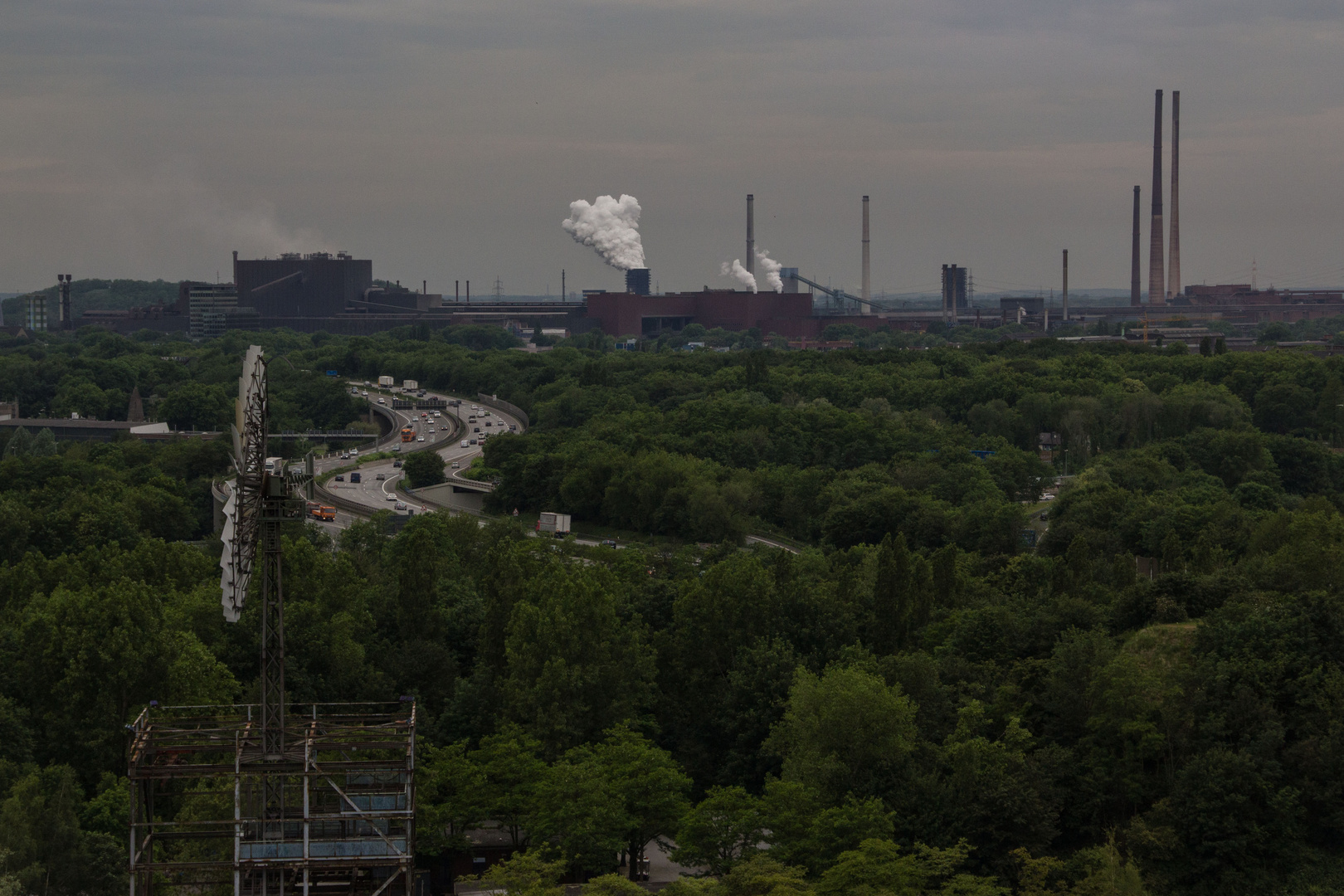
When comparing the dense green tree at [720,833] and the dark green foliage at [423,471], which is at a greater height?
the dark green foliage at [423,471]

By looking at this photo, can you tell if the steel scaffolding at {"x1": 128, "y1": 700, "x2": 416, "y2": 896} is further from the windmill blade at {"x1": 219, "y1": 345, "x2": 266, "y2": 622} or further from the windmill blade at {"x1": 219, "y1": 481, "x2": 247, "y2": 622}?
the windmill blade at {"x1": 219, "y1": 345, "x2": 266, "y2": 622}

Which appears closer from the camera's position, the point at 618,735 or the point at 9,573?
the point at 618,735

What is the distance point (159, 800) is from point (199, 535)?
46.8 metres

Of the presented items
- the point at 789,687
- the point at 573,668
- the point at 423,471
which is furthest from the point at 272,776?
the point at 423,471

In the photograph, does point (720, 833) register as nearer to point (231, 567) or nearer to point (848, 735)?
point (848, 735)

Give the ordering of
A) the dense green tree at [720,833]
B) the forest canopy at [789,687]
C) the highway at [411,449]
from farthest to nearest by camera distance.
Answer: the highway at [411,449]
the forest canopy at [789,687]
the dense green tree at [720,833]

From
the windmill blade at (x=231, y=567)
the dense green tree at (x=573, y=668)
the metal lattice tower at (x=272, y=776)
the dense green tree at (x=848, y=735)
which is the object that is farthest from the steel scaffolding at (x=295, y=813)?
the dense green tree at (x=573, y=668)

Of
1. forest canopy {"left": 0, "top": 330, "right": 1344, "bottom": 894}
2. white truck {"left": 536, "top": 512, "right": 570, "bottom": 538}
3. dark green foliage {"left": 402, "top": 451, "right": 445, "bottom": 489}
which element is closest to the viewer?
forest canopy {"left": 0, "top": 330, "right": 1344, "bottom": 894}

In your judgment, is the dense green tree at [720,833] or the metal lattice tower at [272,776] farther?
the dense green tree at [720,833]

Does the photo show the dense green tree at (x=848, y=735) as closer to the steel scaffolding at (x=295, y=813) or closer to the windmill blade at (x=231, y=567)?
the steel scaffolding at (x=295, y=813)

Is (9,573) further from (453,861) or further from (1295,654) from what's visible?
(1295,654)

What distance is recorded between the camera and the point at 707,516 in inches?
3031

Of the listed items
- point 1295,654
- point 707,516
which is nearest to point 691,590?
point 1295,654

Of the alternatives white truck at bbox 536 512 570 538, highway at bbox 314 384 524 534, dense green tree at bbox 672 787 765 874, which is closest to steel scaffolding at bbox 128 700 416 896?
dense green tree at bbox 672 787 765 874
